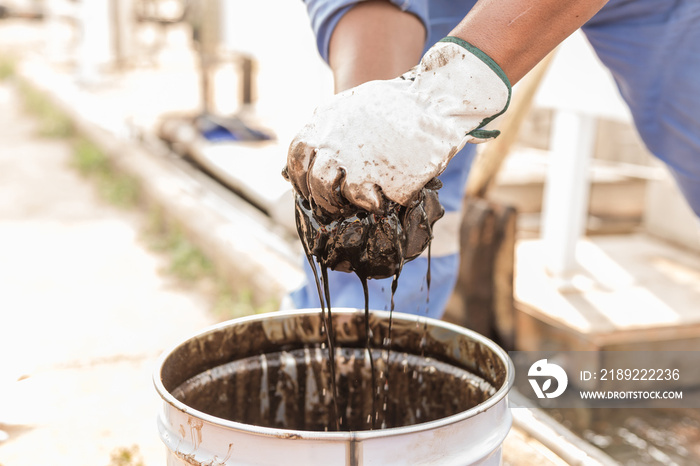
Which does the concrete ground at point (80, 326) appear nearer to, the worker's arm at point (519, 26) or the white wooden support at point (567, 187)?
Answer: the worker's arm at point (519, 26)

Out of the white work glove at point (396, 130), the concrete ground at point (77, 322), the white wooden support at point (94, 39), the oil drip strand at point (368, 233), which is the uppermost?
the white work glove at point (396, 130)

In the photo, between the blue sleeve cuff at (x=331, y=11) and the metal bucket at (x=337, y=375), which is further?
the blue sleeve cuff at (x=331, y=11)

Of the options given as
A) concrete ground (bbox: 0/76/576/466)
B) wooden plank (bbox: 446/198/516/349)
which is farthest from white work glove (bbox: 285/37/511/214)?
wooden plank (bbox: 446/198/516/349)

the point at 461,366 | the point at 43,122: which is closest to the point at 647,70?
the point at 461,366

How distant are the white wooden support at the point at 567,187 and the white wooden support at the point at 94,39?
24.8 feet

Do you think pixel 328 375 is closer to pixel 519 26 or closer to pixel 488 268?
pixel 519 26

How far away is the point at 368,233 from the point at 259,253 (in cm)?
259

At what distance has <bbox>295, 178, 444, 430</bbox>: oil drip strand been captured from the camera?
1284 mm

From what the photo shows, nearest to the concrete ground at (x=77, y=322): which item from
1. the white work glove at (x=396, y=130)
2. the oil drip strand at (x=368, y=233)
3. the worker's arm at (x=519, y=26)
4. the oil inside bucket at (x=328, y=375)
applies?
the oil inside bucket at (x=328, y=375)

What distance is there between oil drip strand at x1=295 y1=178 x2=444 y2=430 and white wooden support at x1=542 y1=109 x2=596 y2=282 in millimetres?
2210

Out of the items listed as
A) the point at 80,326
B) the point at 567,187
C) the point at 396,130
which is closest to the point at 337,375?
the point at 396,130

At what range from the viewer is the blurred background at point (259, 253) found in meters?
2.74

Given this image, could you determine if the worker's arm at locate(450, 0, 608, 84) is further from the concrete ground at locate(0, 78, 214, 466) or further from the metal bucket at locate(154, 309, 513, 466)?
the concrete ground at locate(0, 78, 214, 466)

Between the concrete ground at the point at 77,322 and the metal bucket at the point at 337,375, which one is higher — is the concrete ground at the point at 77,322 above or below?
below
